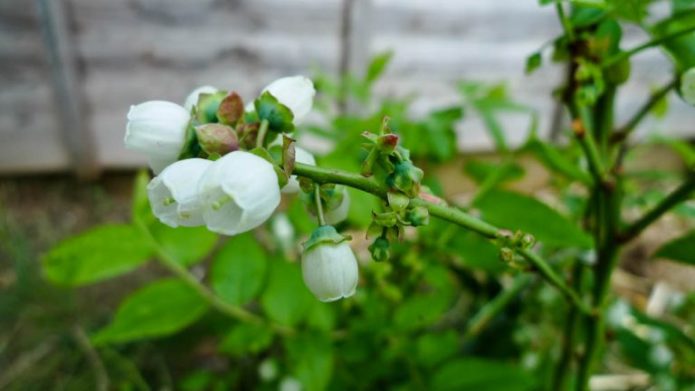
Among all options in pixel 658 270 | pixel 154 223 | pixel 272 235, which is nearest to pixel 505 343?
pixel 272 235

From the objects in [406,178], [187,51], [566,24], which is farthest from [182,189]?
[187,51]

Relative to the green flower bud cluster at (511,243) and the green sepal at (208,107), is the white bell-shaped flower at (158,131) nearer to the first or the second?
the green sepal at (208,107)

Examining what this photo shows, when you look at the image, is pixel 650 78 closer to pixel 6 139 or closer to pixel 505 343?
pixel 505 343

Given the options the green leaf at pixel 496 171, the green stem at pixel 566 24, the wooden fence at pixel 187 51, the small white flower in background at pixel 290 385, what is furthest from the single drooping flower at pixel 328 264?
the wooden fence at pixel 187 51

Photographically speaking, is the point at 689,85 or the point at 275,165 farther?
the point at 689,85

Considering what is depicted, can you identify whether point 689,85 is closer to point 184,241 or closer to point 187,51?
point 184,241
